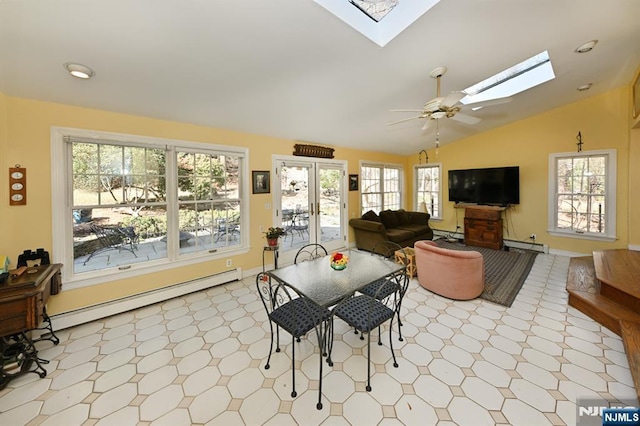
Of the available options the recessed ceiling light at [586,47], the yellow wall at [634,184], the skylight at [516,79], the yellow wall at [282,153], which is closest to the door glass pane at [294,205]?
the yellow wall at [282,153]

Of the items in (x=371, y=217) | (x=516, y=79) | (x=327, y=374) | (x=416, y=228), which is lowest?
(x=327, y=374)

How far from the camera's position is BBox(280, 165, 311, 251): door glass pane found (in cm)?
449

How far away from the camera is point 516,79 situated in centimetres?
365

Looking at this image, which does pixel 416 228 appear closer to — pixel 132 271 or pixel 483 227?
pixel 483 227

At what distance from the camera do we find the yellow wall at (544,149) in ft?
13.6

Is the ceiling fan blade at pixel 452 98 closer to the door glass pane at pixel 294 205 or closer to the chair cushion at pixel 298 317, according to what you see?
the chair cushion at pixel 298 317

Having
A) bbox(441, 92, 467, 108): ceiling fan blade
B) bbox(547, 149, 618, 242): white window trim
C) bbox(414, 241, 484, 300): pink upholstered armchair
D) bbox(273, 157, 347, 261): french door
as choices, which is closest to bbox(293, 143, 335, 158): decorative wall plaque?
bbox(273, 157, 347, 261): french door

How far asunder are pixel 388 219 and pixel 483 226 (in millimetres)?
2094

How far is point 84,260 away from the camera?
109 inches

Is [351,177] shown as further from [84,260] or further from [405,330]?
[84,260]

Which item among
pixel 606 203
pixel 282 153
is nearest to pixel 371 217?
pixel 282 153

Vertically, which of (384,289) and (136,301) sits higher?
(384,289)

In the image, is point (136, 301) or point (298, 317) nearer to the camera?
point (298, 317)

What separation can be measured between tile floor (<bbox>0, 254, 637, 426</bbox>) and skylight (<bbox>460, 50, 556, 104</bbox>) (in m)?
2.90
